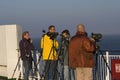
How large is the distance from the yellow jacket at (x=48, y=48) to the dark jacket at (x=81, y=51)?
5.84 feet

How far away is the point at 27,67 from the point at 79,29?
388 centimetres

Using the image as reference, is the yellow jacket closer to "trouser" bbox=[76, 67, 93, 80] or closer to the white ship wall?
"trouser" bbox=[76, 67, 93, 80]

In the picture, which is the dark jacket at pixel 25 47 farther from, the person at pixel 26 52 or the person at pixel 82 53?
the person at pixel 82 53

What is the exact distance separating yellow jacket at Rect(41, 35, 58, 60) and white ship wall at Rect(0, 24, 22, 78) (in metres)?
3.71

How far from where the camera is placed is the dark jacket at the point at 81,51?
1271 cm

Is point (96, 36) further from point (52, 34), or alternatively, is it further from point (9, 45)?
point (9, 45)

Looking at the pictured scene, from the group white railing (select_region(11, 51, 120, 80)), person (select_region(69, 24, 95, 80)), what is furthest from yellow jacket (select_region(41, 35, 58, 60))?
person (select_region(69, 24, 95, 80))

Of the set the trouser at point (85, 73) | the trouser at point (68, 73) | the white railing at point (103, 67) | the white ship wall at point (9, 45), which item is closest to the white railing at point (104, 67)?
the white railing at point (103, 67)

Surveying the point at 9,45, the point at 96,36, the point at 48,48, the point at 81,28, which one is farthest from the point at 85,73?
the point at 9,45

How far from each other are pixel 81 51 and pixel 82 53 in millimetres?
60

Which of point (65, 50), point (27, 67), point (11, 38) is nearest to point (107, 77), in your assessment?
point (65, 50)

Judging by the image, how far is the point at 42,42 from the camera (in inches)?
593

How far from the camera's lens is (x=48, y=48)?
48.9 ft

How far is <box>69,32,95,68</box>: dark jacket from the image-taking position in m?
12.7
